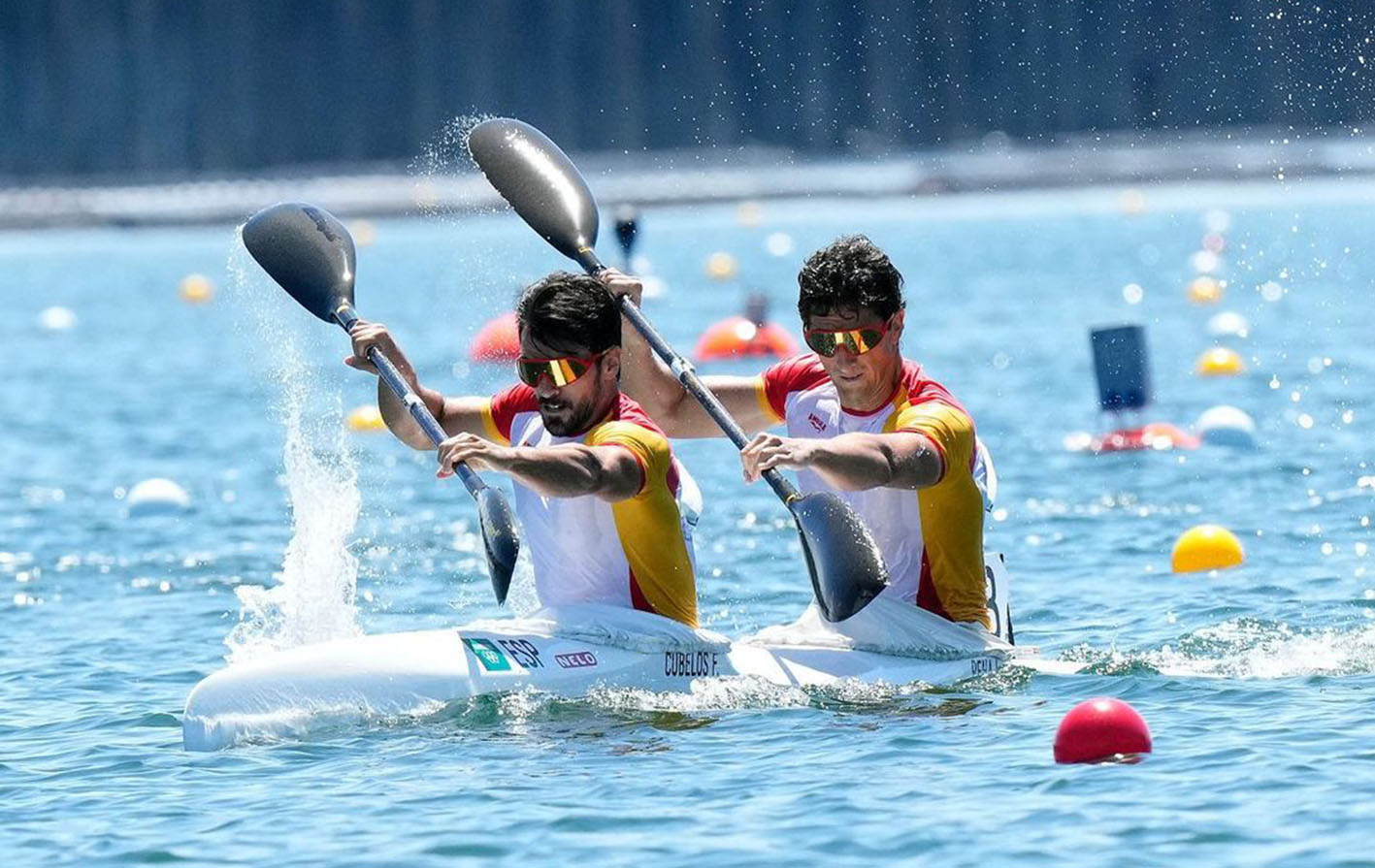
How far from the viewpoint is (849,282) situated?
275 inches

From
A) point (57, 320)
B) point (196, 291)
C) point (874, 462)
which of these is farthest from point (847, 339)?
point (196, 291)

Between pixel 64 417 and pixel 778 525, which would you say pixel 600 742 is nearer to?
pixel 778 525

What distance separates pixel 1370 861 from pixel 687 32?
156 ft

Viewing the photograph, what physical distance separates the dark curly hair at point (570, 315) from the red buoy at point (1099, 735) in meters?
1.85

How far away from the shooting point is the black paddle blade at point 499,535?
6961 millimetres

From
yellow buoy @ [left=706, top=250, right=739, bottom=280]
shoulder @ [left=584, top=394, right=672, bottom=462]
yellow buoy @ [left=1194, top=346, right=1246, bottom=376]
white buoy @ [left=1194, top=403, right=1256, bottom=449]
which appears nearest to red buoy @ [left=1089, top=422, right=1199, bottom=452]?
white buoy @ [left=1194, top=403, right=1256, bottom=449]

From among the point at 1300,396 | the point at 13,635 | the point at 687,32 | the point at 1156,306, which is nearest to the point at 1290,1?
the point at 687,32

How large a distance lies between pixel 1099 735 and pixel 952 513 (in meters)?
1.05

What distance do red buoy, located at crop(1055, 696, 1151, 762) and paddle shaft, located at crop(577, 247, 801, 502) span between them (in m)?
1.19

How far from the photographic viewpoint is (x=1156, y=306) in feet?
78.5

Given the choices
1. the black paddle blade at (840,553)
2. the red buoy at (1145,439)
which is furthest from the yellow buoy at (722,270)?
the black paddle blade at (840,553)

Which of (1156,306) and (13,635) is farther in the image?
(1156,306)

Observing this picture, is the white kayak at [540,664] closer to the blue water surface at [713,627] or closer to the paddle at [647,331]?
the blue water surface at [713,627]

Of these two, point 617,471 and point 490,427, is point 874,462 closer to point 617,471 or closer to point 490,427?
point 617,471
